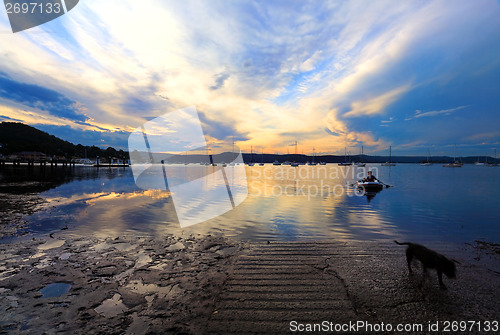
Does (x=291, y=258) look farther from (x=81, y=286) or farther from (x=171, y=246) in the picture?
(x=81, y=286)

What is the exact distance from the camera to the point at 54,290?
5.81m

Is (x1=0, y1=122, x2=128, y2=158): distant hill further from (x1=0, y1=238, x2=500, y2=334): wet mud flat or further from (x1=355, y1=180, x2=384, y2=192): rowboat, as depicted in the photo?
(x1=0, y1=238, x2=500, y2=334): wet mud flat

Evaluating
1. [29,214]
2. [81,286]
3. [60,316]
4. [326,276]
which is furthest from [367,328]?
[29,214]

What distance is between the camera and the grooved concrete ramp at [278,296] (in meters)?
4.50

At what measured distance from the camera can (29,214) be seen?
47.6 ft

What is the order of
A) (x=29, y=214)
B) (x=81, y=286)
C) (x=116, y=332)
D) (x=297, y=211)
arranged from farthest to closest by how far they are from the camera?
(x=297, y=211)
(x=29, y=214)
(x=81, y=286)
(x=116, y=332)

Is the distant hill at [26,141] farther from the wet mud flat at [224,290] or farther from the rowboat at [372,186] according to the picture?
the wet mud flat at [224,290]

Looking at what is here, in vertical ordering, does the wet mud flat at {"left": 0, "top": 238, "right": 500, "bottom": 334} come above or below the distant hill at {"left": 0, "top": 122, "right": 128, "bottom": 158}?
below

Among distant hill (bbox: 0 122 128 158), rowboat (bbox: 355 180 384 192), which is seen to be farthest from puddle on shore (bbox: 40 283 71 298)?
distant hill (bbox: 0 122 128 158)

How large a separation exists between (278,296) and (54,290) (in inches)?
238

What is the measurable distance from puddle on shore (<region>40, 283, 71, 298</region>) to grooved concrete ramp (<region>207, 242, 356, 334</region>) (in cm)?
433

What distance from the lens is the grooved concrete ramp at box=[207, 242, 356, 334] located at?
14.8 feet

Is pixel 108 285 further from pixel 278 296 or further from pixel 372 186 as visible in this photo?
pixel 372 186

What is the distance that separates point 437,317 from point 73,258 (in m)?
11.2
